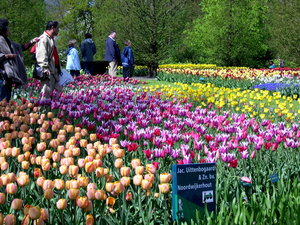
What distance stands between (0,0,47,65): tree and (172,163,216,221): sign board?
29.6m

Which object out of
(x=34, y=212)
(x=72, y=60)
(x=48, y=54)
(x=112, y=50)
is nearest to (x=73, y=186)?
(x=34, y=212)

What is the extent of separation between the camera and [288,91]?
446 inches

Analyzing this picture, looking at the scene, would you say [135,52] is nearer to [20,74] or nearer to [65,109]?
[20,74]

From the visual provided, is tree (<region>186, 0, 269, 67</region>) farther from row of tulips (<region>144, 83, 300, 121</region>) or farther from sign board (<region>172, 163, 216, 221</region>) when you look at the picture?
sign board (<region>172, 163, 216, 221</region>)

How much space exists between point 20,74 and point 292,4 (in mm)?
23176

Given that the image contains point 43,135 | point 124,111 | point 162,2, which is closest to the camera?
point 43,135

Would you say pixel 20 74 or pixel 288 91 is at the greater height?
pixel 20 74

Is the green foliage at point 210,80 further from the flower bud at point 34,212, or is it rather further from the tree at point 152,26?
the flower bud at point 34,212

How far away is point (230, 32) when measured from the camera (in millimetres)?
29203

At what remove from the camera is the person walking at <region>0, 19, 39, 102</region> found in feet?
22.0

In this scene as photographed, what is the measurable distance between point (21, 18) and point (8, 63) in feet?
84.3

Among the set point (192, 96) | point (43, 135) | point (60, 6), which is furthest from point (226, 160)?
point (60, 6)

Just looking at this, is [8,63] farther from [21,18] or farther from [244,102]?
[21,18]

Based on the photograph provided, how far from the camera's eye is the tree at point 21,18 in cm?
3027
